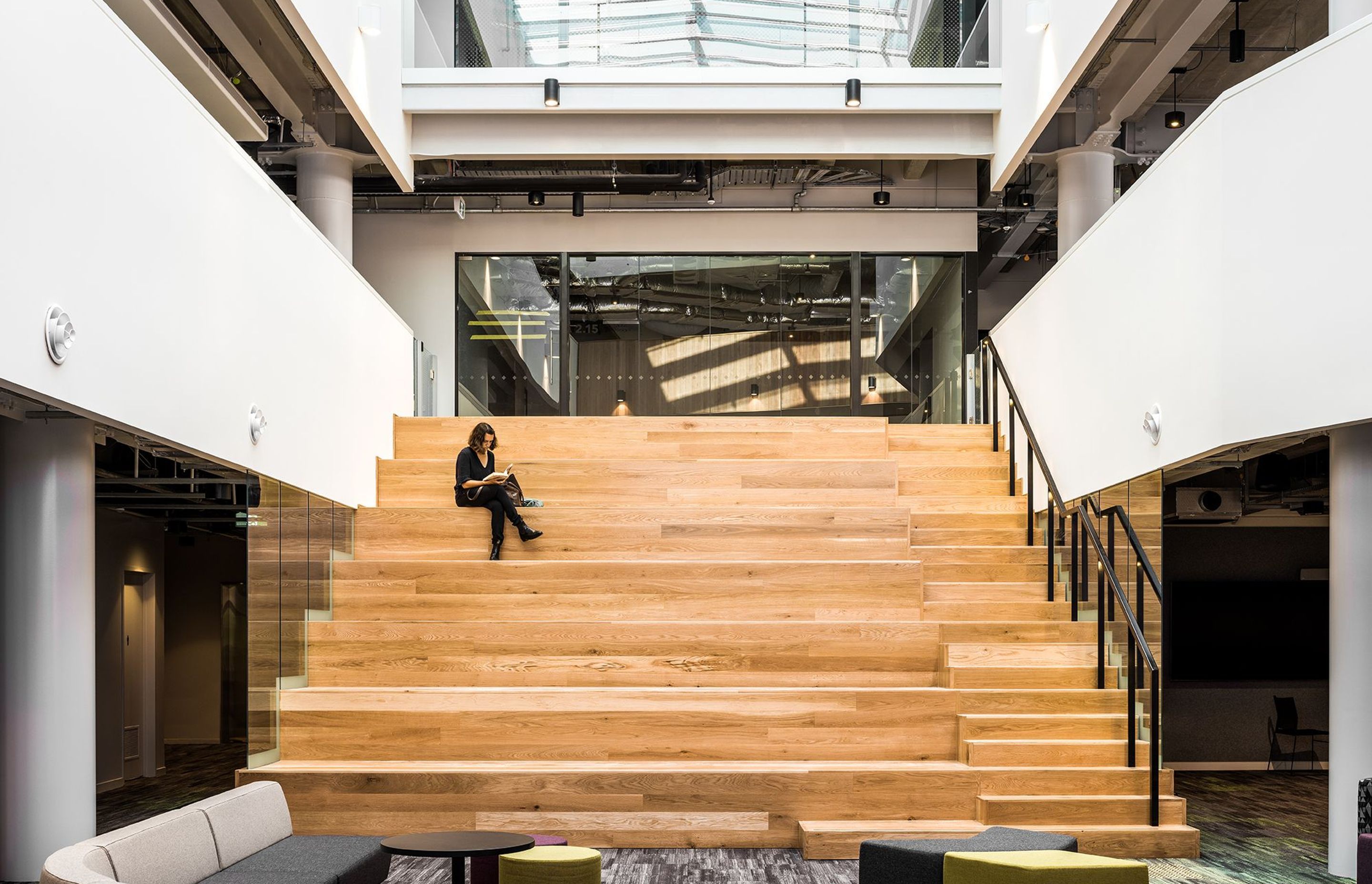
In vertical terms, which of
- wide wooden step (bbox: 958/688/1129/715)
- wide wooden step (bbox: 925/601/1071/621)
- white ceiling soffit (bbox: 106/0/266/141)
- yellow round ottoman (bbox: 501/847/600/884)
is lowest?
yellow round ottoman (bbox: 501/847/600/884)

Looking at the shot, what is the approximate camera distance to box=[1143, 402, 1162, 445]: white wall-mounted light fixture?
766cm

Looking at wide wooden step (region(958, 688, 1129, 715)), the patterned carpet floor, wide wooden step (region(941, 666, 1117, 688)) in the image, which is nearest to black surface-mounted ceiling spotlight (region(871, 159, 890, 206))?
the patterned carpet floor

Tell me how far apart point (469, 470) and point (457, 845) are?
190 inches

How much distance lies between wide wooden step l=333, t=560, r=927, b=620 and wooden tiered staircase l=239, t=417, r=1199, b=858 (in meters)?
0.02

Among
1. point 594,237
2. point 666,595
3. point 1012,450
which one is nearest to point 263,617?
point 666,595

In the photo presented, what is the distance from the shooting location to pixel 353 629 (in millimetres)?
8484

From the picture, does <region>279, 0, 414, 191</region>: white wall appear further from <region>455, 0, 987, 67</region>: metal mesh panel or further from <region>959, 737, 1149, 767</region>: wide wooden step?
<region>959, 737, 1149, 767</region>: wide wooden step

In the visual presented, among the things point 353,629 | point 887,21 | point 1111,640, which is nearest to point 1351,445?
point 1111,640

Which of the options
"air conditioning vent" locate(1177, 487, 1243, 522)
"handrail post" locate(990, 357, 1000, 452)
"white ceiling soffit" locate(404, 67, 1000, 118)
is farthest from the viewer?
"air conditioning vent" locate(1177, 487, 1243, 522)

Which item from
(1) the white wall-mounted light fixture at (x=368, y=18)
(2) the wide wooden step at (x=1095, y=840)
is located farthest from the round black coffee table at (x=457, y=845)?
(1) the white wall-mounted light fixture at (x=368, y=18)

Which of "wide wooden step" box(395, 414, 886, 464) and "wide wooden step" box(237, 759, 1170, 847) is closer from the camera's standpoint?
"wide wooden step" box(237, 759, 1170, 847)

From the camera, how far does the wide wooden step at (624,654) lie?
8.30 m

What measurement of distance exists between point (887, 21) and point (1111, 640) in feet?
21.4

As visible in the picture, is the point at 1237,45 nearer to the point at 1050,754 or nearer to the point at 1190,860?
the point at 1050,754
